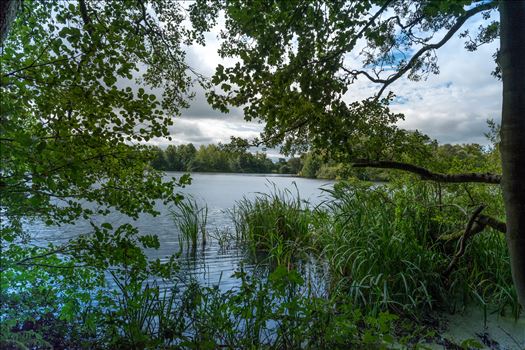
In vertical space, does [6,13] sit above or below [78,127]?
above

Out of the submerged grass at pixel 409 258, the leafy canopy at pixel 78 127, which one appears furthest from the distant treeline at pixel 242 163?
the submerged grass at pixel 409 258

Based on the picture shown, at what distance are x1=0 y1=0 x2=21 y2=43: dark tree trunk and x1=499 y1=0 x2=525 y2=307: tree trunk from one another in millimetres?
2340

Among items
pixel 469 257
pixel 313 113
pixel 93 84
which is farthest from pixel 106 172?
pixel 469 257

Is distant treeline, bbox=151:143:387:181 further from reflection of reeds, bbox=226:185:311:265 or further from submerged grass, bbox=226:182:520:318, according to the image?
reflection of reeds, bbox=226:185:311:265

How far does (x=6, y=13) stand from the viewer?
1.43m

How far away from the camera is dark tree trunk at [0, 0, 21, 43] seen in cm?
141

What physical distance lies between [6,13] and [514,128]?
2451 millimetres

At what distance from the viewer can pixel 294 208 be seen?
7.63m

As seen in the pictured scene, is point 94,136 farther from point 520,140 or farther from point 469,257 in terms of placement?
point 469,257

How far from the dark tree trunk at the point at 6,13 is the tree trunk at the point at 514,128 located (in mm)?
2340

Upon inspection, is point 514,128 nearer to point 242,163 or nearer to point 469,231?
point 469,231

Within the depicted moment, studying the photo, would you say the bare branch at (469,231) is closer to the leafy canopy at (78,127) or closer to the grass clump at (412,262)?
the grass clump at (412,262)

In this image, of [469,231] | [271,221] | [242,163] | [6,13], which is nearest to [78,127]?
[6,13]

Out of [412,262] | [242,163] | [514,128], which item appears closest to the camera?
[514,128]
